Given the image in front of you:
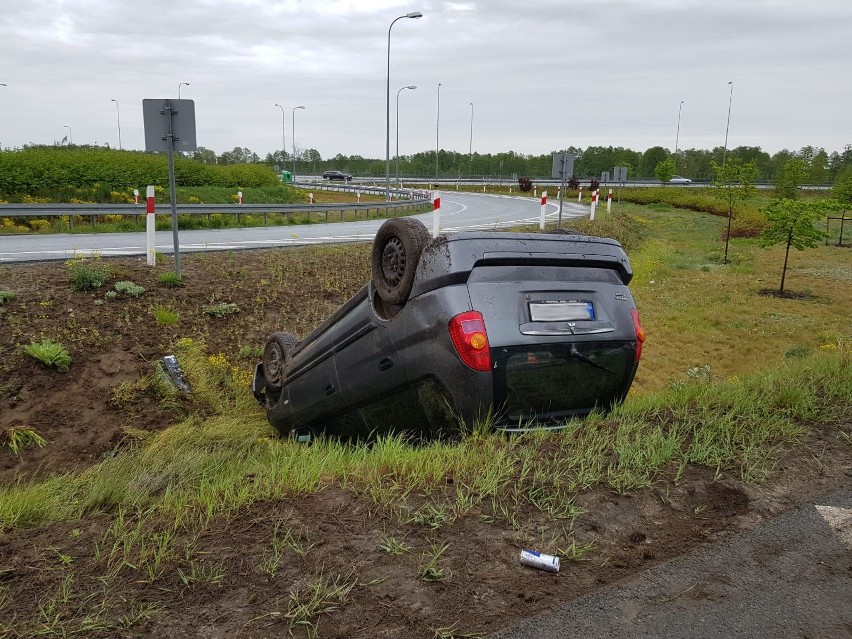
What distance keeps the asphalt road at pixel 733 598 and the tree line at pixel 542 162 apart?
72244mm

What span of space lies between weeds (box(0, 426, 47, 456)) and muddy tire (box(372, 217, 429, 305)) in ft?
13.5

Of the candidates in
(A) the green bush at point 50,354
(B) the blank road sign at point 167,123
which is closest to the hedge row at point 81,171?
(B) the blank road sign at point 167,123

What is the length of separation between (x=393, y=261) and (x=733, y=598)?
8.08ft

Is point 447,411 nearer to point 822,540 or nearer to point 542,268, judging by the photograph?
point 542,268

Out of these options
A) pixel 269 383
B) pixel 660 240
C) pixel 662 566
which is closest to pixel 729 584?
pixel 662 566

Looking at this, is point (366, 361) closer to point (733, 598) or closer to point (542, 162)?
point (733, 598)

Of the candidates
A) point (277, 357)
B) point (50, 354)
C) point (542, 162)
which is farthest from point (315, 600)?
point (542, 162)

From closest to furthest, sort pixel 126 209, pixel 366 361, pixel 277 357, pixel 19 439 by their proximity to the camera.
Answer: pixel 366 361
pixel 277 357
pixel 19 439
pixel 126 209

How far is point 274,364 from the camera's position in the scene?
5.86m

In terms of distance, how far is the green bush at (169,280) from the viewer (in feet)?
31.9

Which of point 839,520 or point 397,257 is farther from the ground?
point 397,257

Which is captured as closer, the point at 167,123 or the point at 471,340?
the point at 471,340

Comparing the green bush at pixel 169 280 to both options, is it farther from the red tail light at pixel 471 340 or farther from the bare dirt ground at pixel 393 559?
the red tail light at pixel 471 340

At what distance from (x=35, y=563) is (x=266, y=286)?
843 cm
